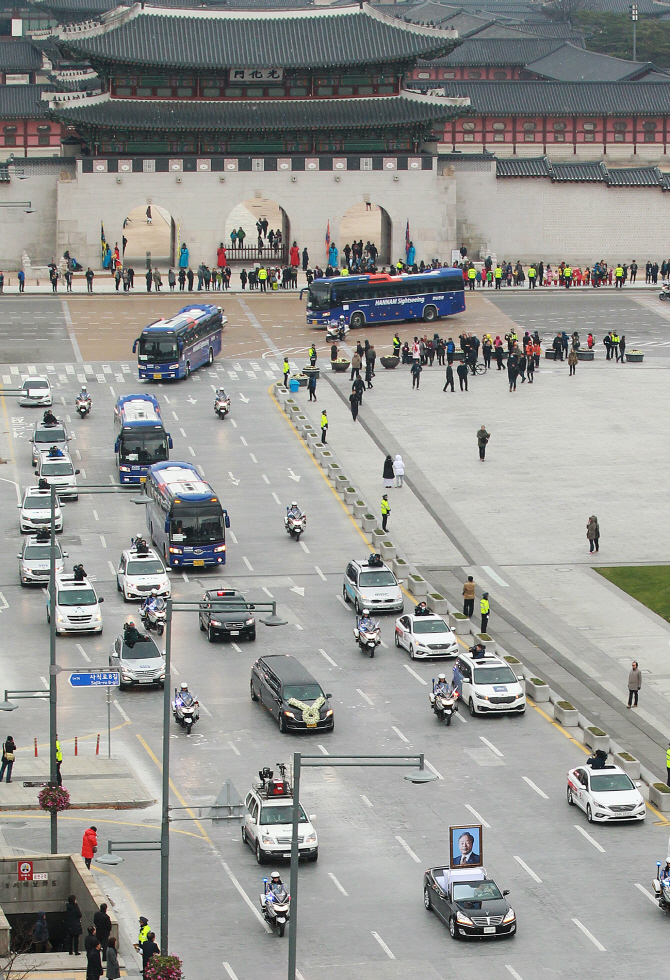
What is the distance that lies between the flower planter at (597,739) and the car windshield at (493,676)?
11.1 ft

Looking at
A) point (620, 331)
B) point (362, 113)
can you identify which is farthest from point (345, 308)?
point (362, 113)

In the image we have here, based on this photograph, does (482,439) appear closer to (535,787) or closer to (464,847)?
(535,787)

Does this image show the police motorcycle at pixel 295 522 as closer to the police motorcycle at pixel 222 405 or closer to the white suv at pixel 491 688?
the white suv at pixel 491 688

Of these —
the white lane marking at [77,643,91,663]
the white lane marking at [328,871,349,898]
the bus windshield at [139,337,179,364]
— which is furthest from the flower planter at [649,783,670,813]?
the bus windshield at [139,337,179,364]

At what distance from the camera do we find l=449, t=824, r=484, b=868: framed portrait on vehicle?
136ft

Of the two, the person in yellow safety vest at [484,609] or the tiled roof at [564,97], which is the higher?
the tiled roof at [564,97]

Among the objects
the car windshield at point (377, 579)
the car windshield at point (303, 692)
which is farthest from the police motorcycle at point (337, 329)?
the car windshield at point (303, 692)

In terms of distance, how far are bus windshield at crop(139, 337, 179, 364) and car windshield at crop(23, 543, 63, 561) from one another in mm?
28380

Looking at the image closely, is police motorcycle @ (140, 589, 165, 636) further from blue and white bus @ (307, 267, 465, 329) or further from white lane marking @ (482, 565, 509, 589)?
blue and white bus @ (307, 267, 465, 329)

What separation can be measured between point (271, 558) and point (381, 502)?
25.8ft

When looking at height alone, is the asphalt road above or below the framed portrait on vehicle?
below

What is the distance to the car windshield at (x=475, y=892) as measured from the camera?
40.3 metres

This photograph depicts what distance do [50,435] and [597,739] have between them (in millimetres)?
36838

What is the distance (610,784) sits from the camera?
46.4m
